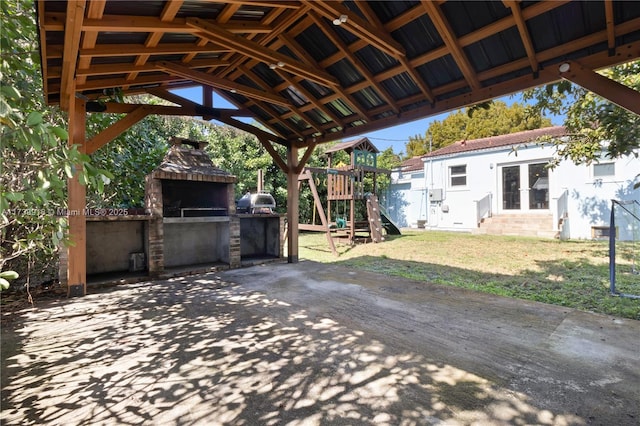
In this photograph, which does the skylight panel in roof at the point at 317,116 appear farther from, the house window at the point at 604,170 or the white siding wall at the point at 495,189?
the house window at the point at 604,170

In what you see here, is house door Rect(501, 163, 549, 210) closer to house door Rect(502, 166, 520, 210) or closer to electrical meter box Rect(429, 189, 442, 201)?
house door Rect(502, 166, 520, 210)

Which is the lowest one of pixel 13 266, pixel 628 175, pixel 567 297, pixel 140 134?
pixel 567 297

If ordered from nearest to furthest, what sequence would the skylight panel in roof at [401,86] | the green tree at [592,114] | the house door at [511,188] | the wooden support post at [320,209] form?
the skylight panel in roof at [401,86]
the green tree at [592,114]
the wooden support post at [320,209]
the house door at [511,188]

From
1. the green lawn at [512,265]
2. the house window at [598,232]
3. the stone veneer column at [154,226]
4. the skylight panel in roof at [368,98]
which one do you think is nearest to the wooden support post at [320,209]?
the green lawn at [512,265]

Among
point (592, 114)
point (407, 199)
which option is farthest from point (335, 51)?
point (407, 199)

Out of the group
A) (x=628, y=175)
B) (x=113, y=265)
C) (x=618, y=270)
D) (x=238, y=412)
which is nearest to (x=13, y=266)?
(x=113, y=265)

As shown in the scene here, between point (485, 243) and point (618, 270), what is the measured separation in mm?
3704

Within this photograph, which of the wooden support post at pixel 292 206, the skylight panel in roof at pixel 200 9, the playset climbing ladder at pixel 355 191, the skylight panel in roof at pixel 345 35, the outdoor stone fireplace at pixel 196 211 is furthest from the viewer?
the playset climbing ladder at pixel 355 191

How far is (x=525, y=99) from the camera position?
660 centimetres

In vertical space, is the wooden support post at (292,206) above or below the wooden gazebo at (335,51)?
below

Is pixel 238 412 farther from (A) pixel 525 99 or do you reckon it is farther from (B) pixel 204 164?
(A) pixel 525 99

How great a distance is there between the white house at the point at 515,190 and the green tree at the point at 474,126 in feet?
30.7

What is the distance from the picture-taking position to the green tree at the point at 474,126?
23.6 metres

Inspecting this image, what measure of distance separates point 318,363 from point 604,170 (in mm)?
12355
